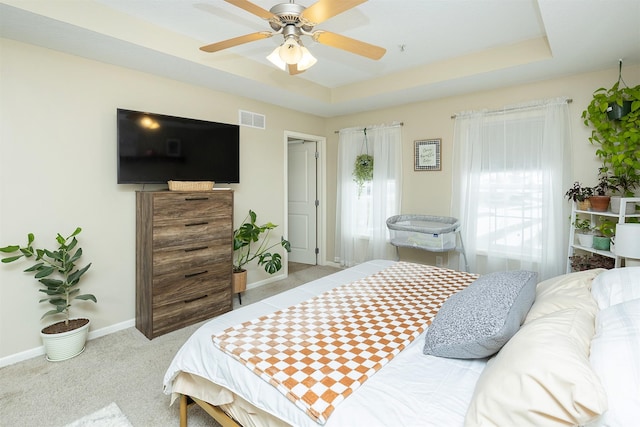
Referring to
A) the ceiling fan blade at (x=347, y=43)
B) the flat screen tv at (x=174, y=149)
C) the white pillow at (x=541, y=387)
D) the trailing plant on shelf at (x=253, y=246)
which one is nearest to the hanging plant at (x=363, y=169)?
the trailing plant on shelf at (x=253, y=246)

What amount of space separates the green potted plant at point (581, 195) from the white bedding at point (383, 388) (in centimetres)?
247

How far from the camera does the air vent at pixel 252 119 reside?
3880 millimetres

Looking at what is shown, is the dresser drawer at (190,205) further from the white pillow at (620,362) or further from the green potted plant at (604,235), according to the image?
the green potted plant at (604,235)

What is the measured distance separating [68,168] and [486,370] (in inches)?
123

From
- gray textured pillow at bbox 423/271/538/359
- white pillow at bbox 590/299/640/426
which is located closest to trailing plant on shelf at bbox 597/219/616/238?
gray textured pillow at bbox 423/271/538/359

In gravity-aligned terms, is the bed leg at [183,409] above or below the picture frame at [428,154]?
below

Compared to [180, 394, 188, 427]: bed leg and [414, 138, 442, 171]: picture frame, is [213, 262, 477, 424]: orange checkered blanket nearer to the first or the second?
[180, 394, 188, 427]: bed leg

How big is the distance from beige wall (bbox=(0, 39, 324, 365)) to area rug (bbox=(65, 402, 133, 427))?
1.14 metres

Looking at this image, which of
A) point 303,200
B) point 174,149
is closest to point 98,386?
point 174,149

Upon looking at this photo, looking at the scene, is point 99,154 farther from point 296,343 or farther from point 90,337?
point 296,343

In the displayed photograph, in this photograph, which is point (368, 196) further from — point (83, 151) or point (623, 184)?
point (83, 151)

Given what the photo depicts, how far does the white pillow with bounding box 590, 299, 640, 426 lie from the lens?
32.4 inches

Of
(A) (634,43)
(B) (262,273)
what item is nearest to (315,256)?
(B) (262,273)

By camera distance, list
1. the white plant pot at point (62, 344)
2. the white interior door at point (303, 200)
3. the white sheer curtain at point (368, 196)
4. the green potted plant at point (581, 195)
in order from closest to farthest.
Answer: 1. the white plant pot at point (62, 344)
2. the green potted plant at point (581, 195)
3. the white sheer curtain at point (368, 196)
4. the white interior door at point (303, 200)
